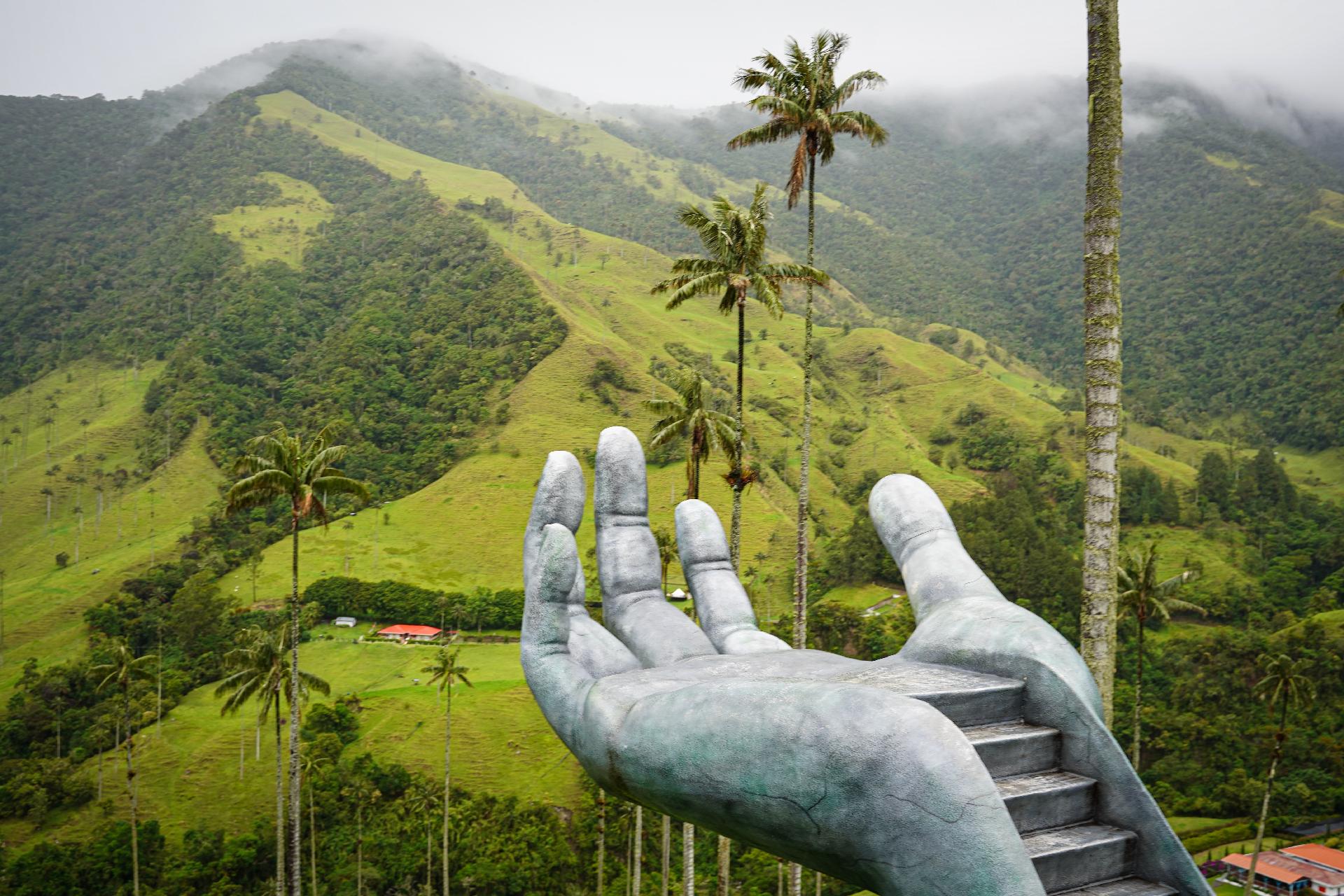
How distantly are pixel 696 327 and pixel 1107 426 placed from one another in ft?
372

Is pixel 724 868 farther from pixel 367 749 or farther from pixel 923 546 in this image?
pixel 367 749

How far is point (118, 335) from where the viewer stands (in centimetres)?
10938

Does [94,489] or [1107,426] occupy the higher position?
[1107,426]

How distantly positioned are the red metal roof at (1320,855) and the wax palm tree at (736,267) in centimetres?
3273

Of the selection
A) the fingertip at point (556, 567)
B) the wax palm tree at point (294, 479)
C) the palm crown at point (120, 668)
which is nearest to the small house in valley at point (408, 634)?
the palm crown at point (120, 668)

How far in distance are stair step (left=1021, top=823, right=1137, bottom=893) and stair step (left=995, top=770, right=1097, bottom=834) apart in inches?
1.5

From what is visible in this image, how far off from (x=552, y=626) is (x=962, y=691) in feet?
→ 6.77

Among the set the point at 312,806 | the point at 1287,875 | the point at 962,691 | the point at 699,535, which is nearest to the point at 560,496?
the point at 699,535

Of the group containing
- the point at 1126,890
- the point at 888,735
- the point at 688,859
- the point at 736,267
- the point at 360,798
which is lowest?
the point at 360,798

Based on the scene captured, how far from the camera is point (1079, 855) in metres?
3.24

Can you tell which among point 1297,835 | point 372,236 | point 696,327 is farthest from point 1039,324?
point 1297,835

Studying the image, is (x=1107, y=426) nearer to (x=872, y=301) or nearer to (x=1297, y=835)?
(x=1297, y=835)

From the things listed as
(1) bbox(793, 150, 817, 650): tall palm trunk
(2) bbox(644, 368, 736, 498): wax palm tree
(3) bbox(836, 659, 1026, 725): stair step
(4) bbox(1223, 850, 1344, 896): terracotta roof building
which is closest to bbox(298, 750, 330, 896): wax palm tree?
(2) bbox(644, 368, 736, 498): wax palm tree

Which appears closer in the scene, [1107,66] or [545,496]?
[545,496]
